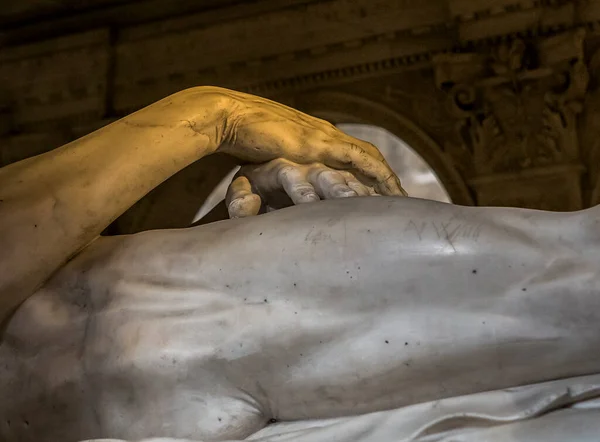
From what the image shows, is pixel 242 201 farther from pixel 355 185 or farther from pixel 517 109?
pixel 517 109

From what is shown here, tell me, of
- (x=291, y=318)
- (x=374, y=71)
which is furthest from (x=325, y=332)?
(x=374, y=71)

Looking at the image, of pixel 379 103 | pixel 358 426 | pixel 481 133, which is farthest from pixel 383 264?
pixel 379 103

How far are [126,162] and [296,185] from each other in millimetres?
293

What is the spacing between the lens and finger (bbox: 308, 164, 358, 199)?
1.36m

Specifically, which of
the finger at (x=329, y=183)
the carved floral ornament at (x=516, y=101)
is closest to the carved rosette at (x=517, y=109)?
the carved floral ornament at (x=516, y=101)

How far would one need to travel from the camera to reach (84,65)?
13.7ft

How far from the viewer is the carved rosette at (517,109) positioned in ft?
11.3

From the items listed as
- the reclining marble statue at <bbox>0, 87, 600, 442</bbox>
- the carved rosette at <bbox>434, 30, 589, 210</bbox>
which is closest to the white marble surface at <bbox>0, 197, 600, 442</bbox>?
the reclining marble statue at <bbox>0, 87, 600, 442</bbox>

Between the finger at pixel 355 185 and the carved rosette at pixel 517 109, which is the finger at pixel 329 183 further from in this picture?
the carved rosette at pixel 517 109

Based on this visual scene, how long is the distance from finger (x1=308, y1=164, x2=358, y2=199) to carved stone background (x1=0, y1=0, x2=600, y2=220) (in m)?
2.25

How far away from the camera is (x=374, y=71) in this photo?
152 inches

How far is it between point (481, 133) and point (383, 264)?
8.64ft

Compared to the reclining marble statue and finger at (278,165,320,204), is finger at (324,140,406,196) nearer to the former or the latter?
finger at (278,165,320,204)

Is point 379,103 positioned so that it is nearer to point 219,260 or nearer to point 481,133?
point 481,133
